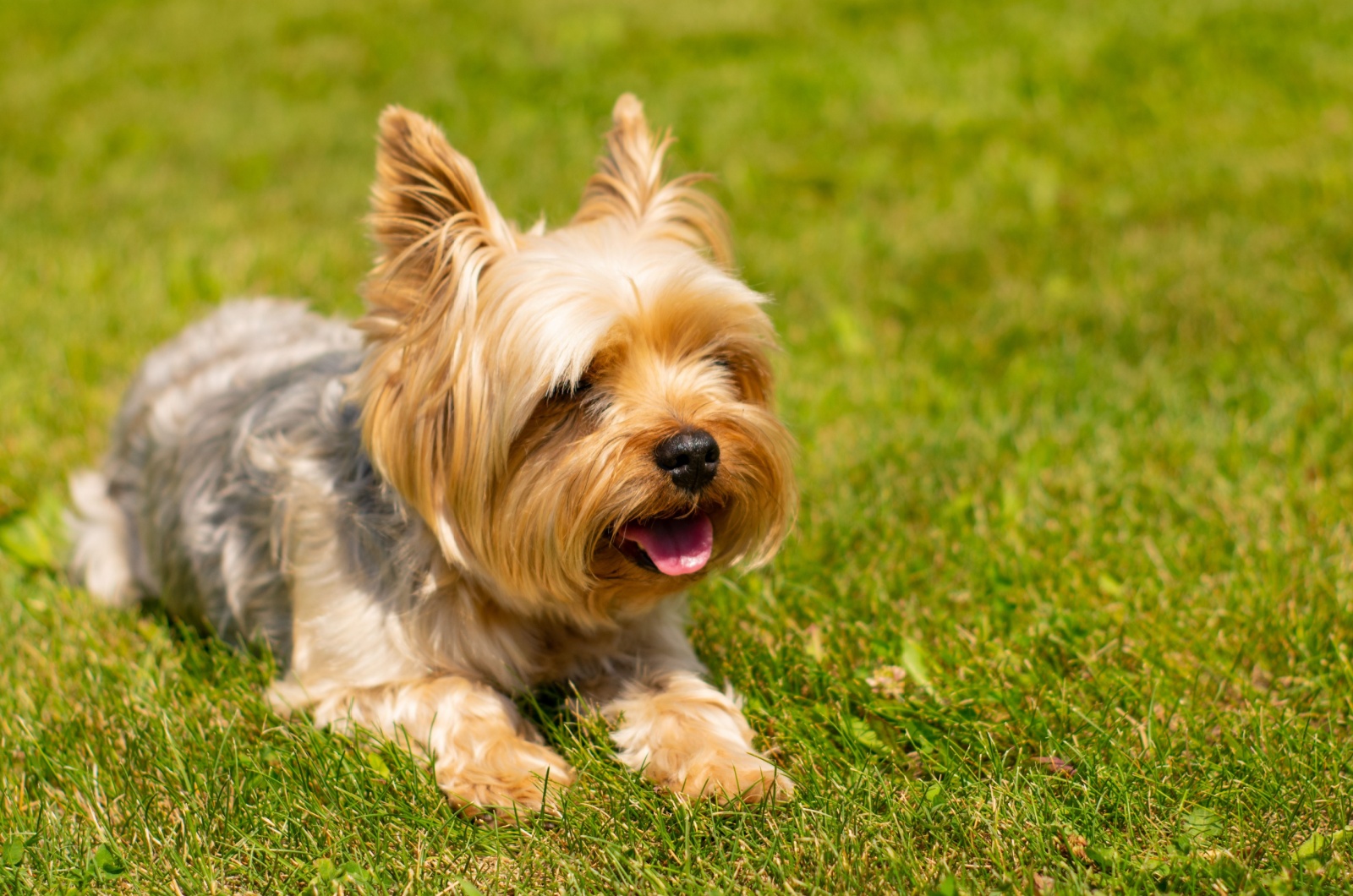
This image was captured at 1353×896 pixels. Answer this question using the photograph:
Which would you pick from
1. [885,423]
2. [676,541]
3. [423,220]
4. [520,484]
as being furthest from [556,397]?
[885,423]

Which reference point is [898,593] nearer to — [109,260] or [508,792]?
[508,792]

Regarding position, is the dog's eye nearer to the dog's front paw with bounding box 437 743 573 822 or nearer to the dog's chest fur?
the dog's chest fur

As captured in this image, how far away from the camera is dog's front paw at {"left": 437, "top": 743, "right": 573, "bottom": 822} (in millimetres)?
3047

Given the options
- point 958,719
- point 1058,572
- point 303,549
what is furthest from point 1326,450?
point 303,549

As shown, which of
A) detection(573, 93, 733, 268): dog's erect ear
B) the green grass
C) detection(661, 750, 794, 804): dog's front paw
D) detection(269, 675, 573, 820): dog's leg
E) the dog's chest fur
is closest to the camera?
the green grass

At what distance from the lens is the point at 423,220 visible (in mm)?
3299

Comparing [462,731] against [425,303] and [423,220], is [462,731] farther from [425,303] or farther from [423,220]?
[423,220]

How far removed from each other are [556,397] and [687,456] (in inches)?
15.5

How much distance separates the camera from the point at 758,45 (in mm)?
11328

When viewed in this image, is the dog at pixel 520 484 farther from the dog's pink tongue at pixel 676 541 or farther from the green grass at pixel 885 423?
the green grass at pixel 885 423

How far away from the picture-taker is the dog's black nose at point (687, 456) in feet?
10.1

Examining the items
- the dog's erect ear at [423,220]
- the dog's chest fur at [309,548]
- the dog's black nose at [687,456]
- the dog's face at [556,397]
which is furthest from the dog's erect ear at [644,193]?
the dog's chest fur at [309,548]

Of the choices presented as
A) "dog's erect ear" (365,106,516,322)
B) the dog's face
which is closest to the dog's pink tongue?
the dog's face

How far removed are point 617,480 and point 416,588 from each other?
74 cm
